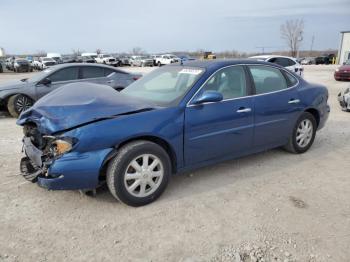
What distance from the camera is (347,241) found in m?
2.91

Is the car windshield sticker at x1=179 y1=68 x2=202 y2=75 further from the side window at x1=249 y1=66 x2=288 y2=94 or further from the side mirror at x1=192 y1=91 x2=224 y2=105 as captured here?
the side window at x1=249 y1=66 x2=288 y2=94

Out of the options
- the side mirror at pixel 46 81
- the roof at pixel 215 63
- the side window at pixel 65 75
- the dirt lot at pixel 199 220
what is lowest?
the dirt lot at pixel 199 220

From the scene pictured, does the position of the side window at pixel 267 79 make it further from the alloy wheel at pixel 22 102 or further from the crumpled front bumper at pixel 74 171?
the alloy wheel at pixel 22 102

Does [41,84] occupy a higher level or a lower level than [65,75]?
lower

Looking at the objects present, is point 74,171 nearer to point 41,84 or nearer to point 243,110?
point 243,110

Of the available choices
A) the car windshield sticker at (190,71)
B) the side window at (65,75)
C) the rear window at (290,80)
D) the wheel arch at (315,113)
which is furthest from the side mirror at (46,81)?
the wheel arch at (315,113)

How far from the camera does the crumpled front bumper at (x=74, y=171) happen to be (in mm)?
3156

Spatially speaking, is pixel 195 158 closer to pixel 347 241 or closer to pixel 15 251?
pixel 347 241

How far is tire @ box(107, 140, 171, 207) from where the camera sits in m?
3.31

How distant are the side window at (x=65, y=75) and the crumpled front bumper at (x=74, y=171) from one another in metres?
5.76

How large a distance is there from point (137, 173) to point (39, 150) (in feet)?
3.69

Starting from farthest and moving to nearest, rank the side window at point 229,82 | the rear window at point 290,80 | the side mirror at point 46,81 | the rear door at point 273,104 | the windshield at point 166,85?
1. the side mirror at point 46,81
2. the rear window at point 290,80
3. the rear door at point 273,104
4. the side window at point 229,82
5. the windshield at point 166,85

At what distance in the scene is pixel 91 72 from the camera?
8.91m

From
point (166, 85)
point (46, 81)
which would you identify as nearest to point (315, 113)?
point (166, 85)
